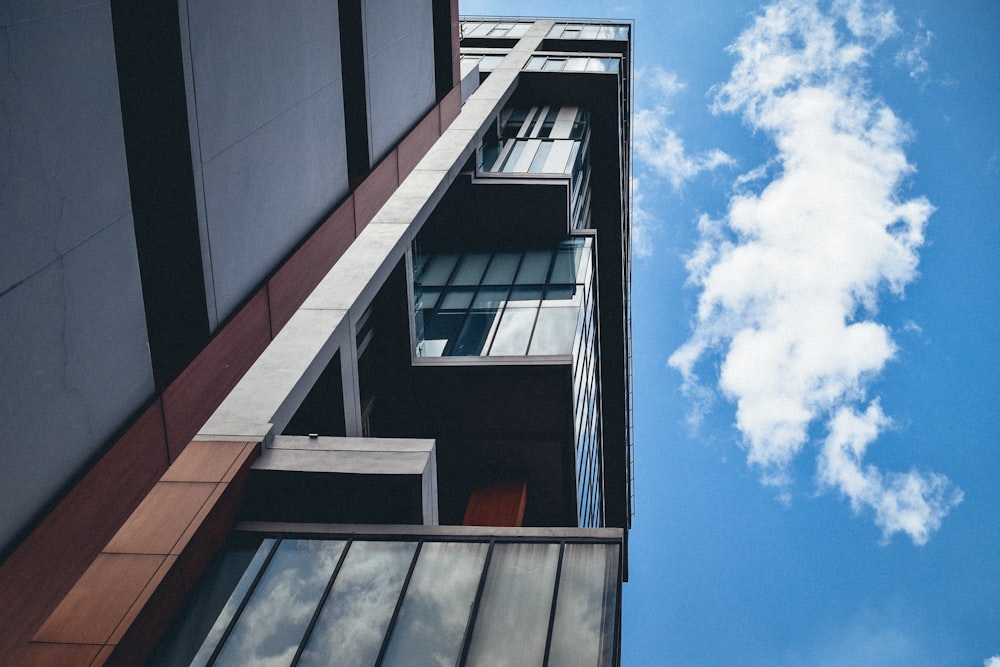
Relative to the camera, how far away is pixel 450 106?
79.5ft

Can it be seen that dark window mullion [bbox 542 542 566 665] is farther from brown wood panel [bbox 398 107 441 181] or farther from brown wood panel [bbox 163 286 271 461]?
brown wood panel [bbox 398 107 441 181]

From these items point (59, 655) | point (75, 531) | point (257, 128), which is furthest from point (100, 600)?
point (257, 128)

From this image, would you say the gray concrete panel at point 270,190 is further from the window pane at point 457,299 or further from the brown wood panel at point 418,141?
the window pane at point 457,299

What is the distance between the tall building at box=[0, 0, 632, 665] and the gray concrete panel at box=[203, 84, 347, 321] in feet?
0.19

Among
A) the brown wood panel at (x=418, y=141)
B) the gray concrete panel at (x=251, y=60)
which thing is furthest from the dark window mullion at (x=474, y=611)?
the gray concrete panel at (x=251, y=60)

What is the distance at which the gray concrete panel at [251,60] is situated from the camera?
35.0 ft

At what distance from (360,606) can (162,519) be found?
4079 mm

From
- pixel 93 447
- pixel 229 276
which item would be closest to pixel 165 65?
pixel 229 276

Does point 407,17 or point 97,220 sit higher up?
point 407,17

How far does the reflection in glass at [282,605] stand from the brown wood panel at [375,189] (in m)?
6.61

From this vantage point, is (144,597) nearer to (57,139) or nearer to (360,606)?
(360,606)

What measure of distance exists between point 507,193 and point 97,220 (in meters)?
26.4

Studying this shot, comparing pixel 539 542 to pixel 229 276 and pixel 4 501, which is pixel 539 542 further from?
pixel 4 501

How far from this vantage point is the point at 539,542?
16734mm
